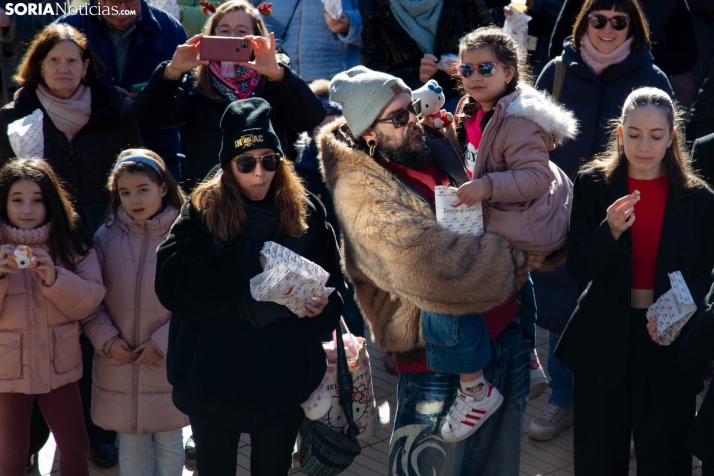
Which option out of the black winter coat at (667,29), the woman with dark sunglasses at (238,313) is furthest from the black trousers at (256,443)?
the black winter coat at (667,29)

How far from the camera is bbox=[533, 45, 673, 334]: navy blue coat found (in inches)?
206

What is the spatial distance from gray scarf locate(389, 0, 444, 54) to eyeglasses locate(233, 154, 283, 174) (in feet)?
9.23

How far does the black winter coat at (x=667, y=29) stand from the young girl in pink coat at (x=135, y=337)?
9.57ft

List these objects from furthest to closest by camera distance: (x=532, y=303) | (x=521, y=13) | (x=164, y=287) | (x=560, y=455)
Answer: (x=521, y=13)
(x=560, y=455)
(x=532, y=303)
(x=164, y=287)

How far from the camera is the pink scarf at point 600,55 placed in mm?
5223

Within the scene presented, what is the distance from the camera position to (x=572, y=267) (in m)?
3.79

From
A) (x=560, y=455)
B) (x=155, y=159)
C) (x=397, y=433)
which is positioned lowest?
(x=560, y=455)

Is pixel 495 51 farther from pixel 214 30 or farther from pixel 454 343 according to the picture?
pixel 214 30

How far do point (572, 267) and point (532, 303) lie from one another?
244mm

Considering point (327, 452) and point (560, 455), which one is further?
point (560, 455)

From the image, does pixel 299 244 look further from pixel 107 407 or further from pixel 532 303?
pixel 107 407

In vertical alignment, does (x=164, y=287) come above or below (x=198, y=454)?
above

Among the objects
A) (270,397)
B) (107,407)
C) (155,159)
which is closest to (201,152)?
(155,159)

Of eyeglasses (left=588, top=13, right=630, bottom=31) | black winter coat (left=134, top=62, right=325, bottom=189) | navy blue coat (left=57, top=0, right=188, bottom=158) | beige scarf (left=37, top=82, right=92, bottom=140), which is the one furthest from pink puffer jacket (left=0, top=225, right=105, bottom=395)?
eyeglasses (left=588, top=13, right=630, bottom=31)
